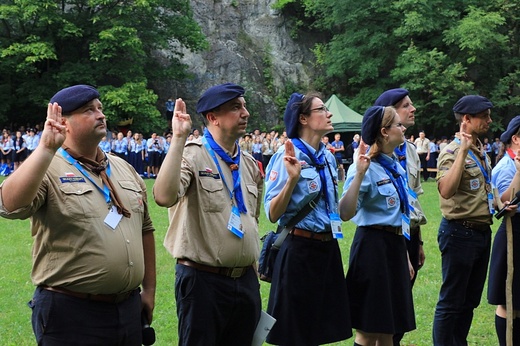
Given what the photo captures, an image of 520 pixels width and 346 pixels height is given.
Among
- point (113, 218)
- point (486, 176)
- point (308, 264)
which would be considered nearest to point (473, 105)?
point (486, 176)

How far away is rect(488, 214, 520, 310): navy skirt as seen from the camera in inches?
245

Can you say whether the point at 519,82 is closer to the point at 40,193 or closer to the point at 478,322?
the point at 478,322

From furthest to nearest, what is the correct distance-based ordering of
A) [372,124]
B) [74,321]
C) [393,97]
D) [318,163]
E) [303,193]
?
[393,97]
[372,124]
[318,163]
[303,193]
[74,321]

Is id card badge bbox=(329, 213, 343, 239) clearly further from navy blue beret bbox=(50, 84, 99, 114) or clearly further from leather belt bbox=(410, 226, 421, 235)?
navy blue beret bbox=(50, 84, 99, 114)

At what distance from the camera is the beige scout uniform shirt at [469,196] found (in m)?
6.06

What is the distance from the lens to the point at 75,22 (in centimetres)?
3631

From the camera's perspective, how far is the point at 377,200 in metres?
5.49

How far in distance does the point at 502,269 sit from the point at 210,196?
325 centimetres

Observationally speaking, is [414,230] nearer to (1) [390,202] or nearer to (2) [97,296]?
(1) [390,202]

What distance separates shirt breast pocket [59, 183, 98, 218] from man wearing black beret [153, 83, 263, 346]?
59 centimetres

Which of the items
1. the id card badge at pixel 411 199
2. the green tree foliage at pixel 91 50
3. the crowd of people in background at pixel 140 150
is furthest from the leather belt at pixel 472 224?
the green tree foliage at pixel 91 50

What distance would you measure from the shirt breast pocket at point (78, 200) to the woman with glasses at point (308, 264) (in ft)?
5.11

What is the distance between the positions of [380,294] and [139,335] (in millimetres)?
2140

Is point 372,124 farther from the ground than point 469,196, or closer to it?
farther from the ground
